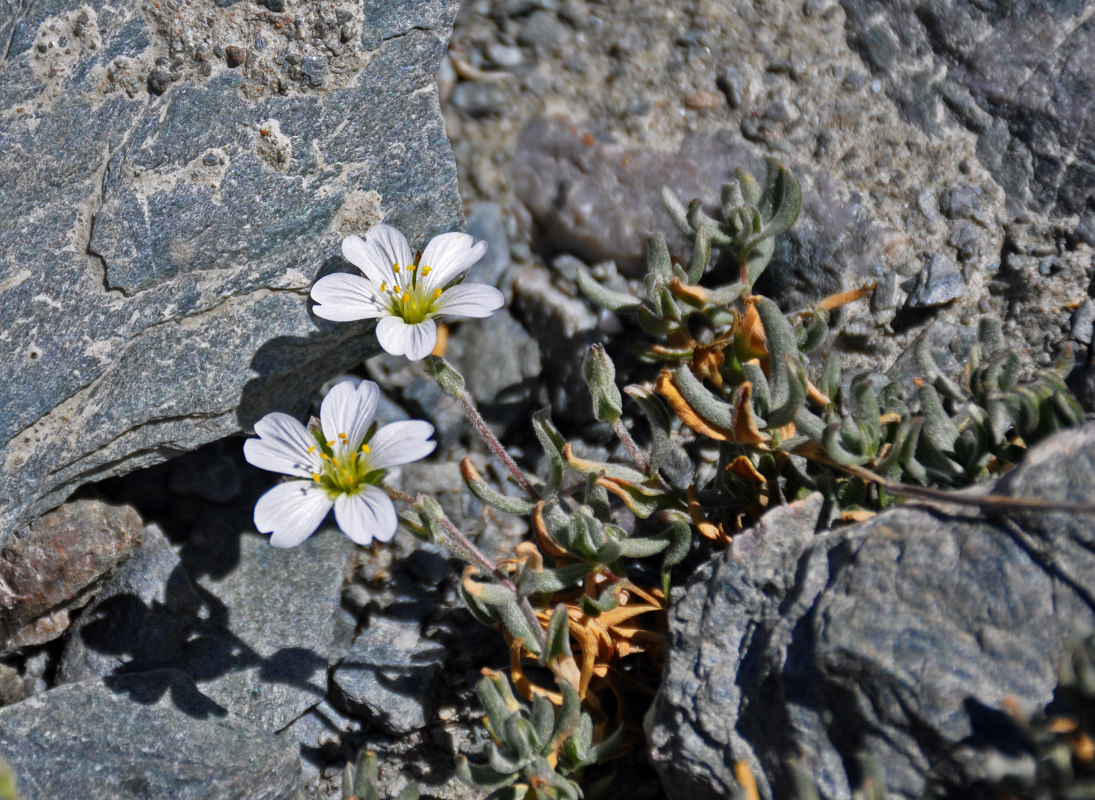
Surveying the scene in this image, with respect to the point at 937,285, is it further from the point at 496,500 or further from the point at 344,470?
the point at 344,470

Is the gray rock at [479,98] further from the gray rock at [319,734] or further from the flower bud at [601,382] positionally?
the gray rock at [319,734]

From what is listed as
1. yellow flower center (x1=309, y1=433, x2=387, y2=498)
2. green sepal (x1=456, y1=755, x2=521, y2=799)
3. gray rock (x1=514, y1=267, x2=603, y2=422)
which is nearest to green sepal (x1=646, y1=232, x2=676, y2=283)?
gray rock (x1=514, y1=267, x2=603, y2=422)

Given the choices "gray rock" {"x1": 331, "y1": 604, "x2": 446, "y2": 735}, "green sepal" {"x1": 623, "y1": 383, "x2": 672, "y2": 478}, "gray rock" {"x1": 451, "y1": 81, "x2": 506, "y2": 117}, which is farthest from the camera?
"gray rock" {"x1": 451, "y1": 81, "x2": 506, "y2": 117}

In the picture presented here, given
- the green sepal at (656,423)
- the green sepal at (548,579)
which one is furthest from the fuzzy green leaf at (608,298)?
the green sepal at (548,579)

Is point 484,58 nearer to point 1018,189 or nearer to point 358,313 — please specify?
point 358,313

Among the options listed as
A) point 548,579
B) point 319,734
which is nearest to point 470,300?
point 548,579

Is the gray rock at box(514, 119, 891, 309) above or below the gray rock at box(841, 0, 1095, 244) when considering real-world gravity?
below

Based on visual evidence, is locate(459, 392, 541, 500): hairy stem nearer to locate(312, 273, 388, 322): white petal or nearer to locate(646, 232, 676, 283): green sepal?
locate(312, 273, 388, 322): white petal
